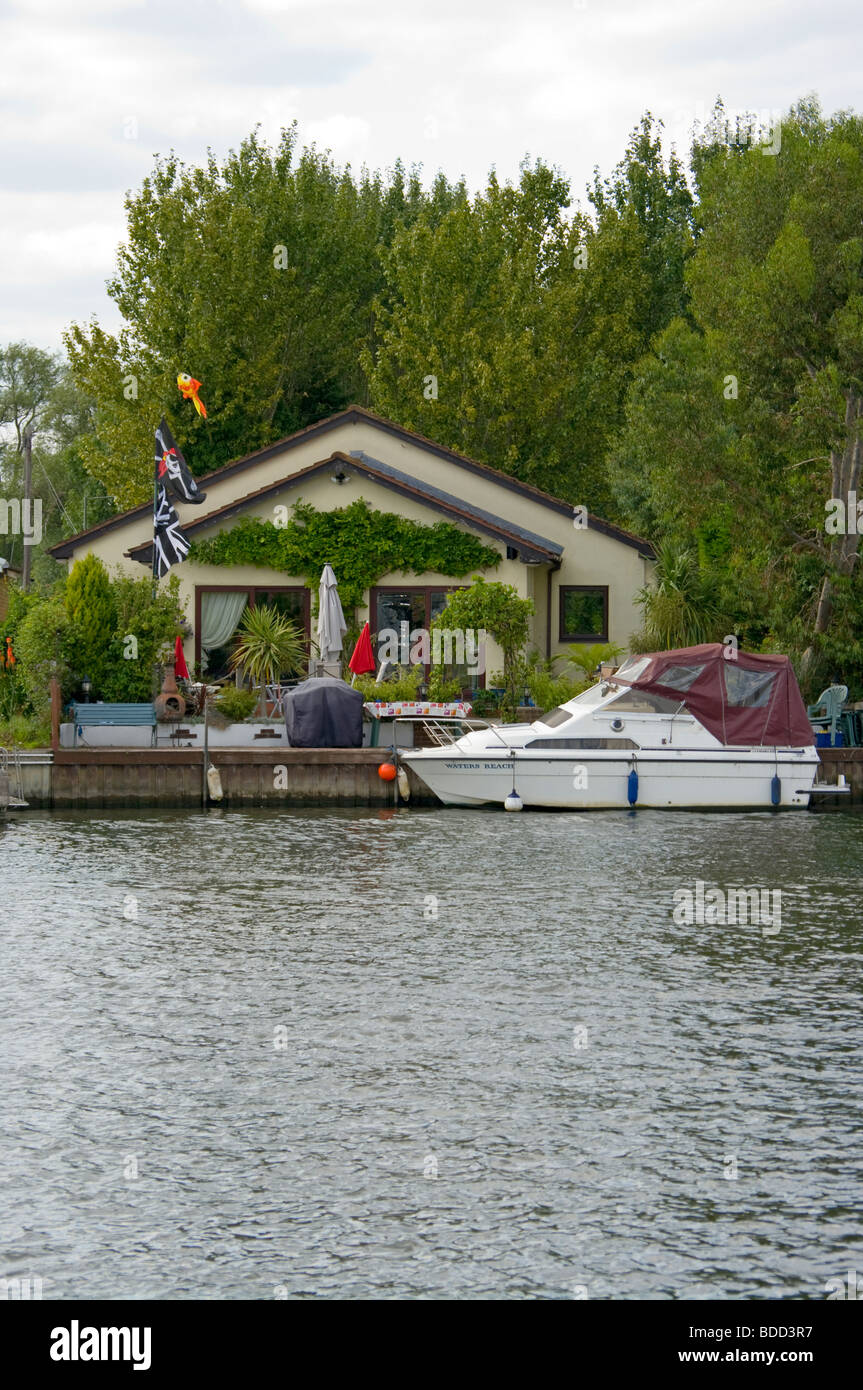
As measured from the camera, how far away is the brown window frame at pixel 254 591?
35062 mm

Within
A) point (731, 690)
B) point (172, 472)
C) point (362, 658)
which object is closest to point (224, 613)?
point (172, 472)

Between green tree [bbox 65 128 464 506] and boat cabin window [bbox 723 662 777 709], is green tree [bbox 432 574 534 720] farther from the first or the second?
green tree [bbox 65 128 464 506]

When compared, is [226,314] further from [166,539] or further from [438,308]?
[166,539]

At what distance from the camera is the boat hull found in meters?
27.1

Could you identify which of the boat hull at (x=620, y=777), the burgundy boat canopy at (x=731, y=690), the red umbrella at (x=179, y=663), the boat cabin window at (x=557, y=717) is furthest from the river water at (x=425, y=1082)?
the red umbrella at (x=179, y=663)

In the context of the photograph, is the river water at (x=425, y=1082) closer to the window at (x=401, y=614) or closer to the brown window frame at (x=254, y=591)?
the window at (x=401, y=614)

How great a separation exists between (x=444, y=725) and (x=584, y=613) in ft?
32.1

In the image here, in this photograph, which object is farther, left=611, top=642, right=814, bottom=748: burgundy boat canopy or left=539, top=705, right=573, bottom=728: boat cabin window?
left=539, top=705, right=573, bottom=728: boat cabin window

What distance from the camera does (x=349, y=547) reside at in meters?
34.9

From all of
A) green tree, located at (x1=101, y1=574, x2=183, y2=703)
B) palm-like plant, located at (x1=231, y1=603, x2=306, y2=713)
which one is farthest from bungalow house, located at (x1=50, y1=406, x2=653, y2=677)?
A: green tree, located at (x1=101, y1=574, x2=183, y2=703)

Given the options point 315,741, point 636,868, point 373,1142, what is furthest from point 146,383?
point 373,1142

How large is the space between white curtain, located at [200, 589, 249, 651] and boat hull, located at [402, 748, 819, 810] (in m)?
8.97
